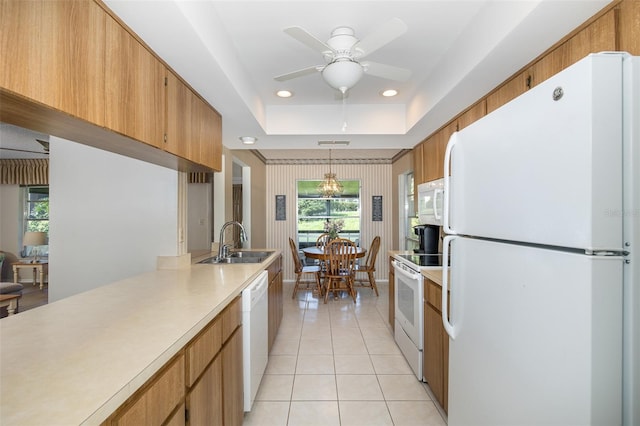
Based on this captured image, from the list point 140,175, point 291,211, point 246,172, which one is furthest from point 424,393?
point 291,211

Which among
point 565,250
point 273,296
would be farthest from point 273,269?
point 565,250

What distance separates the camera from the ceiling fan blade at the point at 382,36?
4.73 feet

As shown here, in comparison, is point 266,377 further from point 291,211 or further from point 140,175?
point 291,211

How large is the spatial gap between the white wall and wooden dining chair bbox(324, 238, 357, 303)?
2694 millimetres

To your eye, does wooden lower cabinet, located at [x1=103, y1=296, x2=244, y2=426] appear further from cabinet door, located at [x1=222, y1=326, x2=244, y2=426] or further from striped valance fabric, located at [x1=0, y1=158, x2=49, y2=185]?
striped valance fabric, located at [x1=0, y1=158, x2=49, y2=185]

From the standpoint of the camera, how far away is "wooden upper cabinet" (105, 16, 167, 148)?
1193 millimetres

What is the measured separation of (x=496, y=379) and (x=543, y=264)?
51 centimetres

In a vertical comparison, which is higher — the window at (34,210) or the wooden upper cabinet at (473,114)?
the wooden upper cabinet at (473,114)

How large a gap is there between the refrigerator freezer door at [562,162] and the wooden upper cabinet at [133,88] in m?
1.49

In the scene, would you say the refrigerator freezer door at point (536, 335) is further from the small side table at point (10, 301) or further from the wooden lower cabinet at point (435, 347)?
the small side table at point (10, 301)

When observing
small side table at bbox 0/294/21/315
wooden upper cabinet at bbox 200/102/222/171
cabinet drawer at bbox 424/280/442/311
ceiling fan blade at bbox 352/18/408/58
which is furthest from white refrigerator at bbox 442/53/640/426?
small side table at bbox 0/294/21/315

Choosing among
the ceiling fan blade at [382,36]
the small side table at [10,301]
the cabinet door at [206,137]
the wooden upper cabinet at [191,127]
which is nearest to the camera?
the ceiling fan blade at [382,36]

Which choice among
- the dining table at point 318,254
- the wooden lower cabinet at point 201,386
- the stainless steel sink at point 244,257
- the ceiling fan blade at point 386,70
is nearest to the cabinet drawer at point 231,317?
the wooden lower cabinet at point 201,386

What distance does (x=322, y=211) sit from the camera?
630 cm
